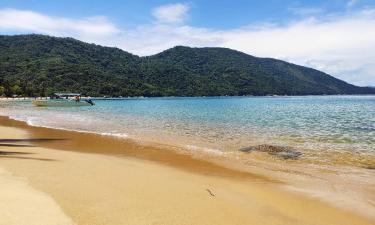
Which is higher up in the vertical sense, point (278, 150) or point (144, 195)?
point (144, 195)

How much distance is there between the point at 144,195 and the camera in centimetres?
896

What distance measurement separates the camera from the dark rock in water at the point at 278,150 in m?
16.5

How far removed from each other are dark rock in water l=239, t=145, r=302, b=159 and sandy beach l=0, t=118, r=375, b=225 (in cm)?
399

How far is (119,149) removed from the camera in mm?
18094

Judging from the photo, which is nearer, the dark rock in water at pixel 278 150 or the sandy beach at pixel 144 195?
the sandy beach at pixel 144 195

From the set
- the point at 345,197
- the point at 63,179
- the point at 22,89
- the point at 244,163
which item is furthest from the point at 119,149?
the point at 22,89

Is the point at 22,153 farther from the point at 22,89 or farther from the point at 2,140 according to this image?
the point at 22,89

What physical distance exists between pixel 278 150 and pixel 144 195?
1030 cm

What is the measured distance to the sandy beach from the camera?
7277mm

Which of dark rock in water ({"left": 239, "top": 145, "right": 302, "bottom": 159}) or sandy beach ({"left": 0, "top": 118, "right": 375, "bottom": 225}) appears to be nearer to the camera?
sandy beach ({"left": 0, "top": 118, "right": 375, "bottom": 225})

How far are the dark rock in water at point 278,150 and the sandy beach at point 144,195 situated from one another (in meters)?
3.99

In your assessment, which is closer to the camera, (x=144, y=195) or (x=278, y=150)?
(x=144, y=195)

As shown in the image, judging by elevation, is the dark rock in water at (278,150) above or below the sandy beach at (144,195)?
below

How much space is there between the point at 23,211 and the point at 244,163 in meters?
9.27
